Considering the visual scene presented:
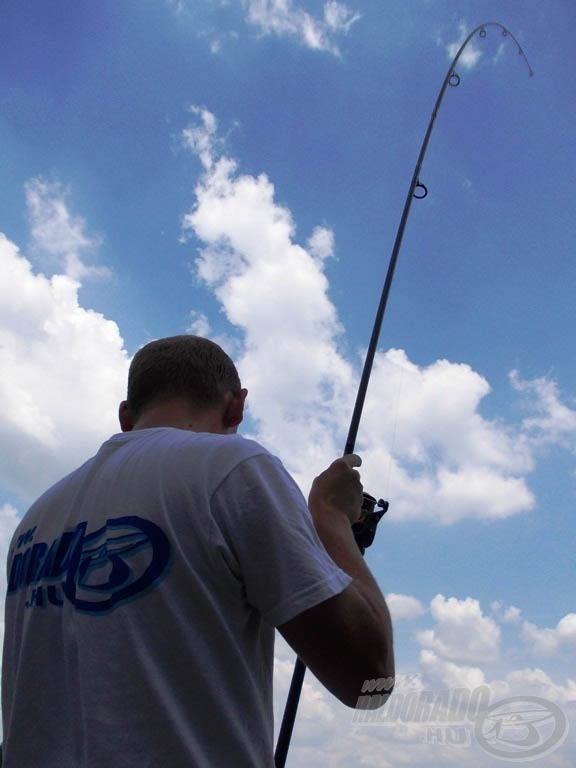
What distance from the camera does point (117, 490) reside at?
1517mm

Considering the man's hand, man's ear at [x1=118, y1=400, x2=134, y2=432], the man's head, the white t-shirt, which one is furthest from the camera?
man's ear at [x1=118, y1=400, x2=134, y2=432]

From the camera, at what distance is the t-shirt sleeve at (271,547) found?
1.33m

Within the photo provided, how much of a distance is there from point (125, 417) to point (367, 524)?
0.83 metres

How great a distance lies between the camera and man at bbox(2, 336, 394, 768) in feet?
4.10

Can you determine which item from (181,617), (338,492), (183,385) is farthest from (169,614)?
(183,385)

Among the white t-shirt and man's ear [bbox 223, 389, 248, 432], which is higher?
man's ear [bbox 223, 389, 248, 432]

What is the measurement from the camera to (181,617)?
51.8 inches

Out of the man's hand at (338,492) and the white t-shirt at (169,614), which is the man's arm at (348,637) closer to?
the white t-shirt at (169,614)

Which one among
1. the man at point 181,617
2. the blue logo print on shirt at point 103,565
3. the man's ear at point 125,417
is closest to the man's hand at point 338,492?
the man at point 181,617

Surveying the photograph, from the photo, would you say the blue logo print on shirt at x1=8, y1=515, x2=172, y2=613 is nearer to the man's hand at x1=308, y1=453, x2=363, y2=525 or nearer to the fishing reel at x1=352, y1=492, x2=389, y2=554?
the man's hand at x1=308, y1=453, x2=363, y2=525

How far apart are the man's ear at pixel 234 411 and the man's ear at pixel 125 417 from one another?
0.94 ft

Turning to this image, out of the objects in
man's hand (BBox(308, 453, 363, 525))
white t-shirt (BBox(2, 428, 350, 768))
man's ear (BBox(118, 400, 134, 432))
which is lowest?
white t-shirt (BBox(2, 428, 350, 768))

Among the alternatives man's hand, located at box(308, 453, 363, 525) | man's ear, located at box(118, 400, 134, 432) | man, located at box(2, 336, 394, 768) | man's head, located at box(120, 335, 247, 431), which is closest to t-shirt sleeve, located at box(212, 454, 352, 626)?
man, located at box(2, 336, 394, 768)

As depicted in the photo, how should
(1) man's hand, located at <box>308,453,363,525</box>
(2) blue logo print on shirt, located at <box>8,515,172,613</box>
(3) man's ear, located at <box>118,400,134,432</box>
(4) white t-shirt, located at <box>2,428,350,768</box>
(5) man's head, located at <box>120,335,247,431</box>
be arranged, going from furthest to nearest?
1. (3) man's ear, located at <box>118,400,134,432</box>
2. (5) man's head, located at <box>120,335,247,431</box>
3. (1) man's hand, located at <box>308,453,363,525</box>
4. (2) blue logo print on shirt, located at <box>8,515,172,613</box>
5. (4) white t-shirt, located at <box>2,428,350,768</box>
